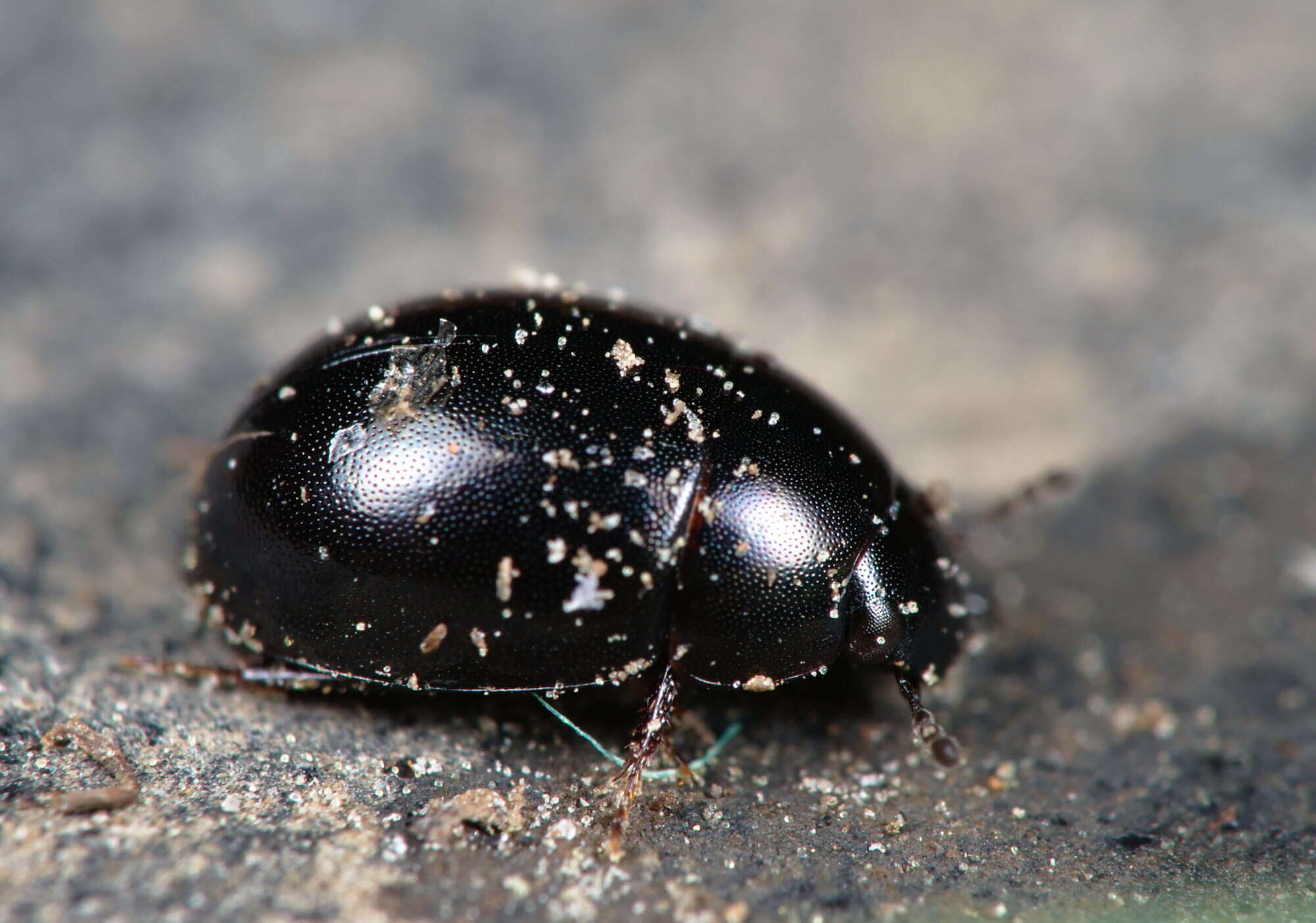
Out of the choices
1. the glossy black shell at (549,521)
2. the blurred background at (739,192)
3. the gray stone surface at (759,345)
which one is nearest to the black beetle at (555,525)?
the glossy black shell at (549,521)

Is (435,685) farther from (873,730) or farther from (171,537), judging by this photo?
(171,537)

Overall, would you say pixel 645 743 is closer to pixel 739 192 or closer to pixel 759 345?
pixel 759 345

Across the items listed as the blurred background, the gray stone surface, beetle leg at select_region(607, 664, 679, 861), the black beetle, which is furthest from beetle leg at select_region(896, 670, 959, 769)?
the blurred background

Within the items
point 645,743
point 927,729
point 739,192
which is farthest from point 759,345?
point 645,743

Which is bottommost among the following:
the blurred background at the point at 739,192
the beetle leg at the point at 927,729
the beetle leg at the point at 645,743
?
the beetle leg at the point at 645,743

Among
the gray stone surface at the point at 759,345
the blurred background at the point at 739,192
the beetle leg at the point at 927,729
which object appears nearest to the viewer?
the gray stone surface at the point at 759,345

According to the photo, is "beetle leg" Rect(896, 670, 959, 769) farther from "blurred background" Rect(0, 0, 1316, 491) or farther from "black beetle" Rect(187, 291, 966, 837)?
"blurred background" Rect(0, 0, 1316, 491)

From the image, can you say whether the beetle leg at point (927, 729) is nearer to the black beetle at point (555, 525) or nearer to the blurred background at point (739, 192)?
the black beetle at point (555, 525)
